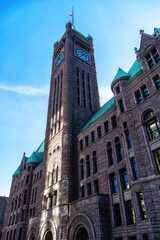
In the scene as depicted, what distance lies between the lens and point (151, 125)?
22.7m

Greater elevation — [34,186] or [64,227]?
[34,186]

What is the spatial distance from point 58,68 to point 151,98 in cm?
4020

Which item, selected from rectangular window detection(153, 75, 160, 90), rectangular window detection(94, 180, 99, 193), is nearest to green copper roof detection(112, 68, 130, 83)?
rectangular window detection(153, 75, 160, 90)

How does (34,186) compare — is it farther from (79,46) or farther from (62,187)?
(79,46)

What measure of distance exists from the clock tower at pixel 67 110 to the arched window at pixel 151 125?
17514 millimetres

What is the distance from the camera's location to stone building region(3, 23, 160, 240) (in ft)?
70.4

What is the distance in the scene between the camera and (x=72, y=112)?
43.6 m

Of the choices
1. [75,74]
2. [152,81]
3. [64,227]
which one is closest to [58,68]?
[75,74]

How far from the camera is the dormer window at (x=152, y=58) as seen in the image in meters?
24.4

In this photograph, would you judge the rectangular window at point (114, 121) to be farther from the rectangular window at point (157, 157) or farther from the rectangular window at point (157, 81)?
the rectangular window at point (157, 157)

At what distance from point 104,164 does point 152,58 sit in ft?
53.1

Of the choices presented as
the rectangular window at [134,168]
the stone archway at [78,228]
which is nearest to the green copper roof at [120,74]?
the rectangular window at [134,168]

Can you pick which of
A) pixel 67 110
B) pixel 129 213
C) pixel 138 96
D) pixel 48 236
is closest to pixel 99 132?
pixel 138 96

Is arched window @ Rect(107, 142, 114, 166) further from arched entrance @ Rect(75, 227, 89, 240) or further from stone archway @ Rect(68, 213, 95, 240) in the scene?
arched entrance @ Rect(75, 227, 89, 240)
